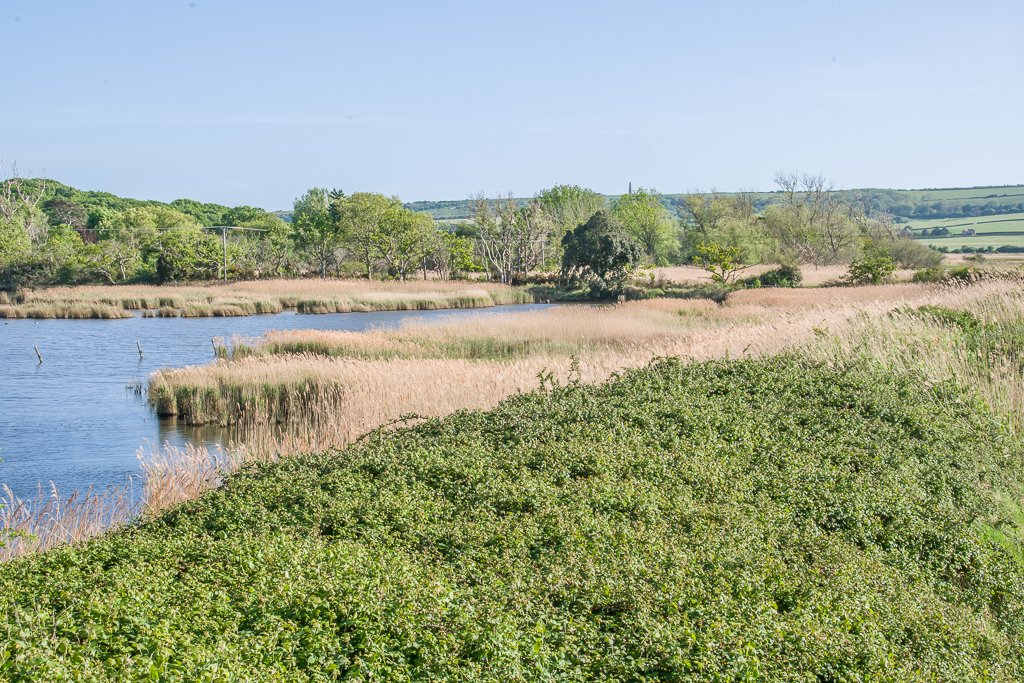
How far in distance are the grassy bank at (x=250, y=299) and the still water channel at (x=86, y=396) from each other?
3.43m

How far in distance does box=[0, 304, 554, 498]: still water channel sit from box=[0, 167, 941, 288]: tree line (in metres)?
24.2

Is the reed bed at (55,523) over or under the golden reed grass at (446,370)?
under

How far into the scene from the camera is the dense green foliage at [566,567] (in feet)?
10.8

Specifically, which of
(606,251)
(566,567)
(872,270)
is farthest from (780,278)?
(566,567)

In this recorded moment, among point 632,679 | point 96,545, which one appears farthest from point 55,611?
point 632,679

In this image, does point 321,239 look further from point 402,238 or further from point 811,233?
point 811,233

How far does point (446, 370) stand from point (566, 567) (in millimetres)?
9764

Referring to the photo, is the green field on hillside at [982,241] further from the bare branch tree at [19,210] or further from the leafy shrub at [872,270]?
the bare branch tree at [19,210]

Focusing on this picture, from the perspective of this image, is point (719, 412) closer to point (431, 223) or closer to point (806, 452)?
point (806, 452)

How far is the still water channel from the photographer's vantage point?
12352 millimetres

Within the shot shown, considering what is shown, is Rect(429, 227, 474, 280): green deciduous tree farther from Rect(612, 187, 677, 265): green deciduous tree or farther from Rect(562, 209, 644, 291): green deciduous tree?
Rect(562, 209, 644, 291): green deciduous tree

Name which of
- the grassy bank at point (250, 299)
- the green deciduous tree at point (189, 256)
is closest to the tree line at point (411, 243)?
the green deciduous tree at point (189, 256)

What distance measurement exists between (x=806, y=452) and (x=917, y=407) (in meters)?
2.49

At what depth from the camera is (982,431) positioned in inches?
320
